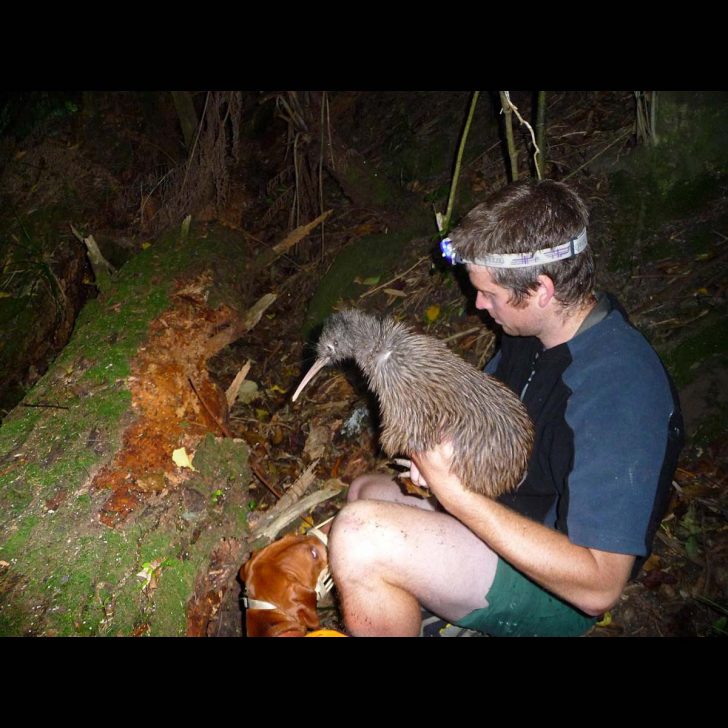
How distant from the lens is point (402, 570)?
7.59 feet

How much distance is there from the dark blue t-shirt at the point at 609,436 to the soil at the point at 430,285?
1405 mm

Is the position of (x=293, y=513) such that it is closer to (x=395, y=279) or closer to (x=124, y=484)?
(x=124, y=484)

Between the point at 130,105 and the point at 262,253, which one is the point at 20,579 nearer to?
the point at 262,253

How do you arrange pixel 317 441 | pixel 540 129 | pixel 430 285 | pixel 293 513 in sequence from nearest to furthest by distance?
pixel 293 513
pixel 540 129
pixel 317 441
pixel 430 285

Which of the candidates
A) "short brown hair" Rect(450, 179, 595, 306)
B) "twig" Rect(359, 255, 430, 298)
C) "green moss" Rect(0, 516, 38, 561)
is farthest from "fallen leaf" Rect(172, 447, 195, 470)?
"twig" Rect(359, 255, 430, 298)

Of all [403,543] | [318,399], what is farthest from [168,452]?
[318,399]

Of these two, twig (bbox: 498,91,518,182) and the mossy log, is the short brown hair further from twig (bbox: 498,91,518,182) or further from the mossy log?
the mossy log

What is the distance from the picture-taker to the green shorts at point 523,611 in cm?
235

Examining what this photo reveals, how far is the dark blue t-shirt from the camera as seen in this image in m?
1.85

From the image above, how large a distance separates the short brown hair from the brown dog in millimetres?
1768

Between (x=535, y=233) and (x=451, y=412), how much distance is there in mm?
940

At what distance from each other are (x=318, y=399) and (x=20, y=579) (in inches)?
121

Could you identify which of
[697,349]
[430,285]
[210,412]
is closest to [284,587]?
[210,412]

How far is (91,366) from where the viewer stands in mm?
3615
